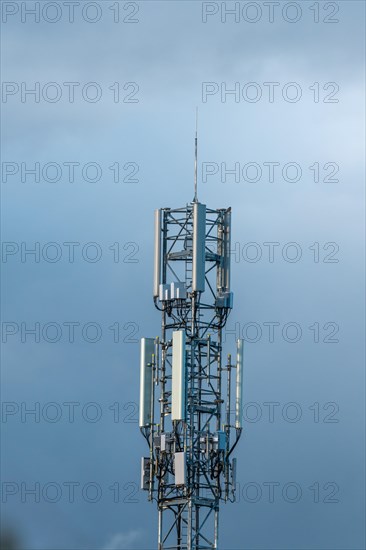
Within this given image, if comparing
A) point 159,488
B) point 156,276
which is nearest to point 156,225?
point 156,276

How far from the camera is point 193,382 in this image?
195m

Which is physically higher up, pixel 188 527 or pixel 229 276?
pixel 229 276

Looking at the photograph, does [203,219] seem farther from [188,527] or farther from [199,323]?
[188,527]

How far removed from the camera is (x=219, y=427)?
643 feet

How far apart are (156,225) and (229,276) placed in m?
5.85

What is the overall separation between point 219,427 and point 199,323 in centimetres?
686

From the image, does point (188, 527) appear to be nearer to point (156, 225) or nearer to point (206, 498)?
point (206, 498)

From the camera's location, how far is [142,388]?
19700 centimetres

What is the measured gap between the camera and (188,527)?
19288cm

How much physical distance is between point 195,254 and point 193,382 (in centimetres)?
824

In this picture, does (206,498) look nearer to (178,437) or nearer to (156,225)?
(178,437)

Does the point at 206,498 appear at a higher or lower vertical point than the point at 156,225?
lower

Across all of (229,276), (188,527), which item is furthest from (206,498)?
(229,276)

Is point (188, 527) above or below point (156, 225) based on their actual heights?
below
